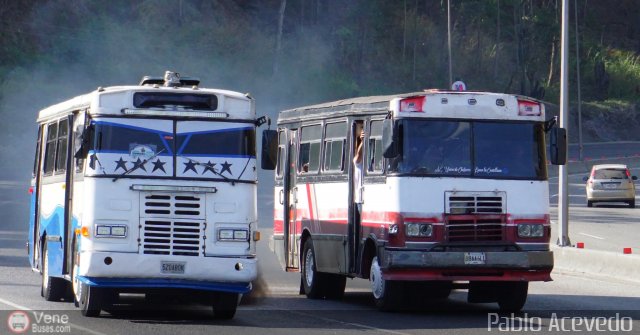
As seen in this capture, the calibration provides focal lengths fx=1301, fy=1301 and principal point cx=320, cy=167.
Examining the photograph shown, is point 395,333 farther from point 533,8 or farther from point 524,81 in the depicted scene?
point 533,8

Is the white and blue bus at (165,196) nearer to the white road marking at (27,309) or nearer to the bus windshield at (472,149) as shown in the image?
the white road marking at (27,309)

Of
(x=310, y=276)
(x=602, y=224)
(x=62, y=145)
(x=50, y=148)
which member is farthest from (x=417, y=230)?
(x=602, y=224)

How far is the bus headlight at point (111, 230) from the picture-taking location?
49.7 feet

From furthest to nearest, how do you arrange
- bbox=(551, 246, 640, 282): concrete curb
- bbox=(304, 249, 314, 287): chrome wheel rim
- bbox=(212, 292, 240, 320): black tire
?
bbox=(551, 246, 640, 282): concrete curb, bbox=(304, 249, 314, 287): chrome wheel rim, bbox=(212, 292, 240, 320): black tire

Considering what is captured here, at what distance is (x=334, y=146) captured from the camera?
64.0 feet

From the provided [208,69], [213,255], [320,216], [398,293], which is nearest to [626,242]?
[320,216]

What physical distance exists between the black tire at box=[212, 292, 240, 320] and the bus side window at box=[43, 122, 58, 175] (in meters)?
4.18

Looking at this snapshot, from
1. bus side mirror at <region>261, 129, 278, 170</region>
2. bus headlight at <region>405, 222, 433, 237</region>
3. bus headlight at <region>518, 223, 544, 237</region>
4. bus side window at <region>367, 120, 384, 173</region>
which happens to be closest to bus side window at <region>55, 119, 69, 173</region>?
bus side mirror at <region>261, 129, 278, 170</region>

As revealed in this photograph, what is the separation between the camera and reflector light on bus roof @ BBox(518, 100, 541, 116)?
17.4 meters

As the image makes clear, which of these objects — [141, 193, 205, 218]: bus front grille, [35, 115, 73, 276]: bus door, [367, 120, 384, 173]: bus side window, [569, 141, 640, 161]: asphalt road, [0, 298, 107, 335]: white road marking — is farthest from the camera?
[569, 141, 640, 161]: asphalt road

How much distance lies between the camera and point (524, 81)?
301 feet

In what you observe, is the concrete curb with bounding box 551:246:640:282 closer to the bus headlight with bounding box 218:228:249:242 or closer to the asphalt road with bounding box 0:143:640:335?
the asphalt road with bounding box 0:143:640:335

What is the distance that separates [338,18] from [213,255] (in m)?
77.2

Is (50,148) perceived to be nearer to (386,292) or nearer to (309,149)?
(309,149)
